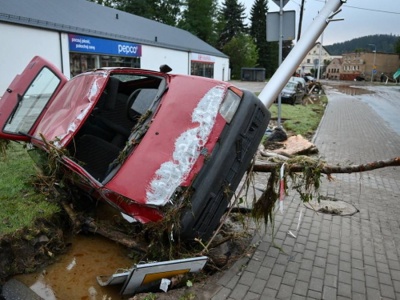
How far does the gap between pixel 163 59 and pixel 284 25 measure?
21.9 m

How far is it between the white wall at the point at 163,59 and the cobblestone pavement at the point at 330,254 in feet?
62.9

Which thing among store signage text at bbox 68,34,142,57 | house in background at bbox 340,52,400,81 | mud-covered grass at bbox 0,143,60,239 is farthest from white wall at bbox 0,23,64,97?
house in background at bbox 340,52,400,81

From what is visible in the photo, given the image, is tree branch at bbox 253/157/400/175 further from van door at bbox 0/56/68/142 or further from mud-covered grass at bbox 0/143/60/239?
van door at bbox 0/56/68/142

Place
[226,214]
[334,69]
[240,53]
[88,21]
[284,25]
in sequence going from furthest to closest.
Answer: [334,69], [240,53], [88,21], [284,25], [226,214]

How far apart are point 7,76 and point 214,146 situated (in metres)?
15.1

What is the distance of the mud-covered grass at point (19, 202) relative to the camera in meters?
4.02

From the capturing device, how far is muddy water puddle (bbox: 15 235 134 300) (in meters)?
3.42

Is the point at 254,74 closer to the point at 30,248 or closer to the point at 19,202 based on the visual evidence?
the point at 19,202

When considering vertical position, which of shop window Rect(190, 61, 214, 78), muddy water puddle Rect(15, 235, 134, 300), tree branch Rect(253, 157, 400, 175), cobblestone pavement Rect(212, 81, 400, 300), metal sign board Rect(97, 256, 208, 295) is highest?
shop window Rect(190, 61, 214, 78)

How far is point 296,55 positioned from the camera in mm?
7012

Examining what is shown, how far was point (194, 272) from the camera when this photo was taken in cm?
334

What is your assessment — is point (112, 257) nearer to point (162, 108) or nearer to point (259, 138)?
point (162, 108)

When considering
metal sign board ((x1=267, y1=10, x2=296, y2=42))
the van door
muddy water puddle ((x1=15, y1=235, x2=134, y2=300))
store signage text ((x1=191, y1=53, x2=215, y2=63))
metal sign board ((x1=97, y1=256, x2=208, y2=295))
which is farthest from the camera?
store signage text ((x1=191, y1=53, x2=215, y2=63))

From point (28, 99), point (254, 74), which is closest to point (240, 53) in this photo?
point (254, 74)
